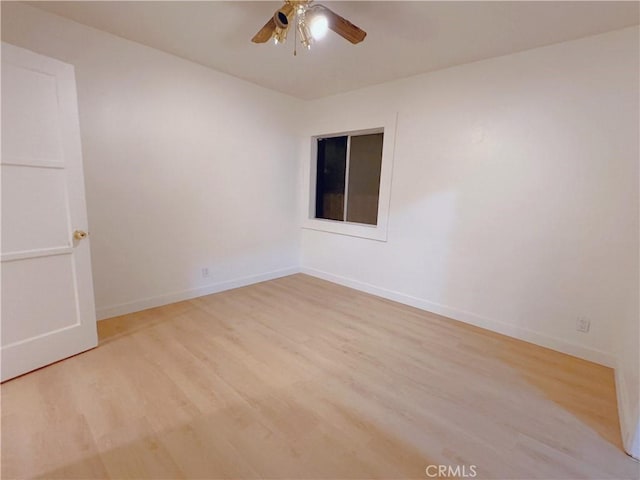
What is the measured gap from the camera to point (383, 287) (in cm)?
344

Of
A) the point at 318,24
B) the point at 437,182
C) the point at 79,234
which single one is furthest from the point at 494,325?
the point at 79,234

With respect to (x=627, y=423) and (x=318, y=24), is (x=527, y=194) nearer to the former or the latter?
(x=627, y=423)

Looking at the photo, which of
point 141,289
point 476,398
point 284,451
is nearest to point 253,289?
point 141,289

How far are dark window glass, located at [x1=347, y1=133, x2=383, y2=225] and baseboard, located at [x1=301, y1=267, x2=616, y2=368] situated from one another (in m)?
0.84

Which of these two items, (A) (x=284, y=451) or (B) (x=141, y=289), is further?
(B) (x=141, y=289)

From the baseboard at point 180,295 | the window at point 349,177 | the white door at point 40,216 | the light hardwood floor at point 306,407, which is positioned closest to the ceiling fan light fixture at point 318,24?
the white door at point 40,216

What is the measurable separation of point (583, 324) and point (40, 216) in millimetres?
3919

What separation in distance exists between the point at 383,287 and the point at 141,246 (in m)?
2.58

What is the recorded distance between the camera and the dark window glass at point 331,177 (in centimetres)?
390

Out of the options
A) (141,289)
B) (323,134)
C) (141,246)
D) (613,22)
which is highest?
(613,22)

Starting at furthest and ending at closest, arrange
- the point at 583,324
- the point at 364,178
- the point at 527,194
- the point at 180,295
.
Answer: the point at 364,178 → the point at 180,295 → the point at 527,194 → the point at 583,324

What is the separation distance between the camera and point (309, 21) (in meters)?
1.70

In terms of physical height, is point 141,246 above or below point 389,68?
below

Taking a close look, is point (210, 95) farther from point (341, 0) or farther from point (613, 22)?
point (613, 22)
